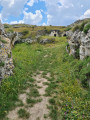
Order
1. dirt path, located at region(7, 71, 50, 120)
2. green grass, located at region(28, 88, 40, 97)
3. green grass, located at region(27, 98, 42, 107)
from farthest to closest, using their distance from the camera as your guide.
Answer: green grass, located at region(28, 88, 40, 97) < green grass, located at region(27, 98, 42, 107) < dirt path, located at region(7, 71, 50, 120)

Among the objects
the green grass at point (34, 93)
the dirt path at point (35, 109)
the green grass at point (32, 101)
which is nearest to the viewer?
the dirt path at point (35, 109)

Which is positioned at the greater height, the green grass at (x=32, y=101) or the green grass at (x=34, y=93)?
the green grass at (x=34, y=93)

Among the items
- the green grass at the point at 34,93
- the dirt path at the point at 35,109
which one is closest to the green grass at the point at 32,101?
the dirt path at the point at 35,109

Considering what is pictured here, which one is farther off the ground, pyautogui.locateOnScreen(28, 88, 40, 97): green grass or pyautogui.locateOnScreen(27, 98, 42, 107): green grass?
pyautogui.locateOnScreen(28, 88, 40, 97): green grass

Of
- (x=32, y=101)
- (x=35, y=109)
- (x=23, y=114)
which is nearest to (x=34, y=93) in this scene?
(x=32, y=101)

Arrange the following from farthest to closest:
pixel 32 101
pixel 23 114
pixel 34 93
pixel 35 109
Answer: pixel 34 93 → pixel 32 101 → pixel 35 109 → pixel 23 114

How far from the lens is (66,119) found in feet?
17.5

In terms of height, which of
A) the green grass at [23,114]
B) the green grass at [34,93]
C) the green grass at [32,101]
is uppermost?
the green grass at [34,93]

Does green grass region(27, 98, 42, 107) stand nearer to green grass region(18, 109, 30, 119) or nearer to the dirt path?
the dirt path

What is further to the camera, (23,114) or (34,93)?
(34,93)

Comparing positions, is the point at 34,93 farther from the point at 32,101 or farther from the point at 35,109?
the point at 35,109

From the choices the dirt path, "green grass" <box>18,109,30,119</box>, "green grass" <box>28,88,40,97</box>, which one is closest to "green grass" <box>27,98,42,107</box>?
the dirt path

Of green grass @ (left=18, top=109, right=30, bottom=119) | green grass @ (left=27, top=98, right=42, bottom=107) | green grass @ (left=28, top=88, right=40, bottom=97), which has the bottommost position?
green grass @ (left=18, top=109, right=30, bottom=119)

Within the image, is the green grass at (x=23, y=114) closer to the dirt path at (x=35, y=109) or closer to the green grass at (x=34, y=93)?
the dirt path at (x=35, y=109)
